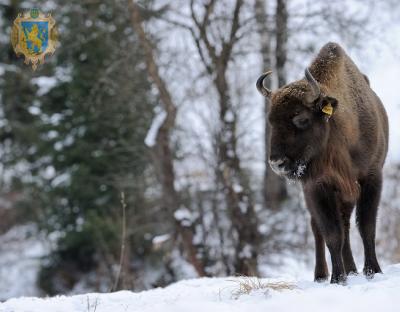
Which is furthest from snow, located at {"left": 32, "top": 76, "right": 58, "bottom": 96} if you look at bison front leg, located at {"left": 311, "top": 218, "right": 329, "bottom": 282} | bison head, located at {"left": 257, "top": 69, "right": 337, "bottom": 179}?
bison head, located at {"left": 257, "top": 69, "right": 337, "bottom": 179}

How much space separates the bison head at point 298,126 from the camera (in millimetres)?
5145

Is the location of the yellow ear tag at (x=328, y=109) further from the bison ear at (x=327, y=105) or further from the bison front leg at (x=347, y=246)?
the bison front leg at (x=347, y=246)

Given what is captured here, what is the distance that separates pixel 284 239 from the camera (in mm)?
13641

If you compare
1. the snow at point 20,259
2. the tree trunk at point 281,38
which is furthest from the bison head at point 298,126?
the snow at point 20,259

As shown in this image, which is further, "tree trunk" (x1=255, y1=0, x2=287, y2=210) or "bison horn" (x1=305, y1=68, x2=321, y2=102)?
"tree trunk" (x1=255, y1=0, x2=287, y2=210)

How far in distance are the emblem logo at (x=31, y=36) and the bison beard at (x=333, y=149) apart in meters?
2.18

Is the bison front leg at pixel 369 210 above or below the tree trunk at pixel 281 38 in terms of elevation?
below

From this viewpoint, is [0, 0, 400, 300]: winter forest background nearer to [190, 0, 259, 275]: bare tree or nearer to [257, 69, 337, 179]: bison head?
[190, 0, 259, 275]: bare tree

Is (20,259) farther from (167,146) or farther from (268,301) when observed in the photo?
(268,301)

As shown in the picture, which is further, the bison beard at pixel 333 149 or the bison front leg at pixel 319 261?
the bison front leg at pixel 319 261

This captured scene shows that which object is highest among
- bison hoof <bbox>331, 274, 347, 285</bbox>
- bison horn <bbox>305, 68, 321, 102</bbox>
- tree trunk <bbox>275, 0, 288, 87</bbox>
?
tree trunk <bbox>275, 0, 288, 87</bbox>

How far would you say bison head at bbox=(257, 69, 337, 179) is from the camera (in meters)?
5.14

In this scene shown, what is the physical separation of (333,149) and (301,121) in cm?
48

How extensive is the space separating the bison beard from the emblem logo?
2179mm
